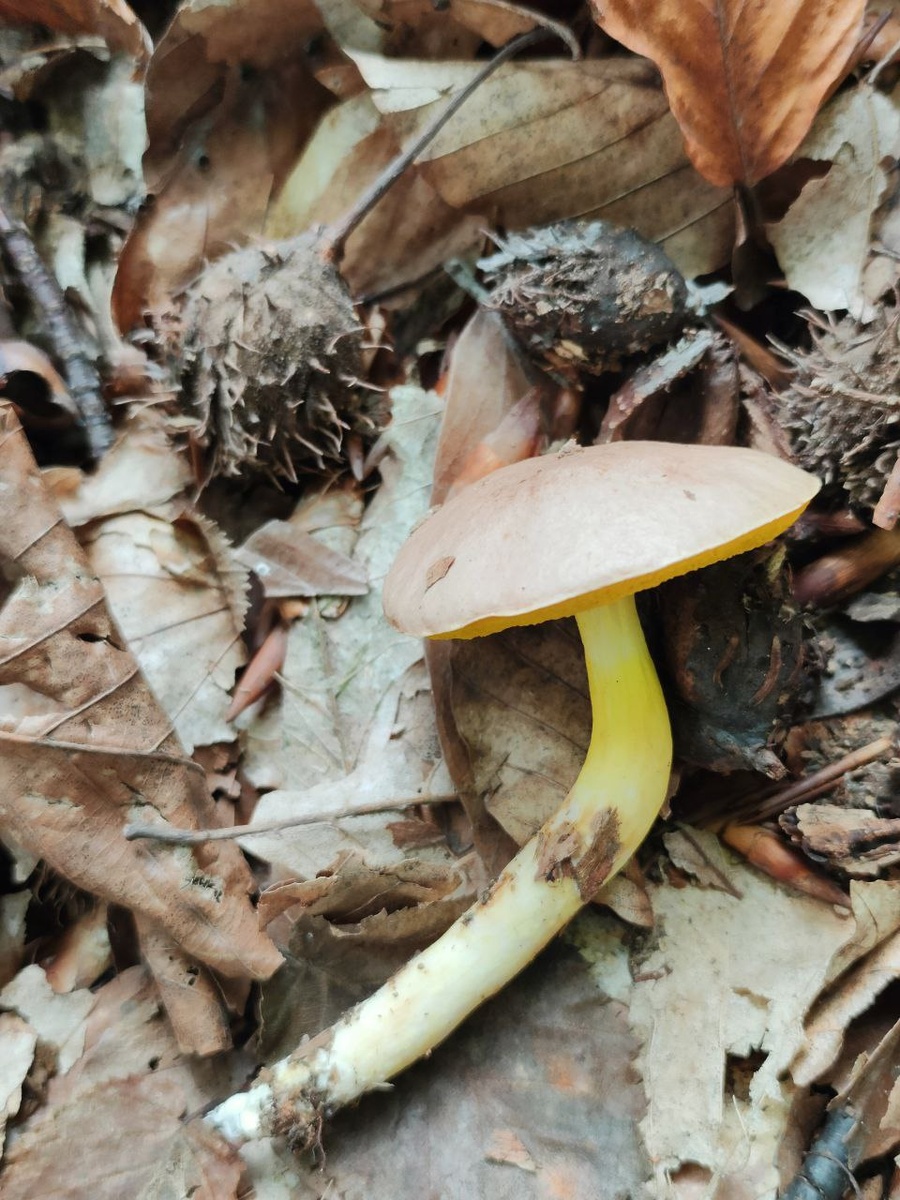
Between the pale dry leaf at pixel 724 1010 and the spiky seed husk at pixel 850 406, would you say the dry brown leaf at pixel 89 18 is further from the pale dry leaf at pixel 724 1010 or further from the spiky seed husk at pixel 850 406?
the pale dry leaf at pixel 724 1010

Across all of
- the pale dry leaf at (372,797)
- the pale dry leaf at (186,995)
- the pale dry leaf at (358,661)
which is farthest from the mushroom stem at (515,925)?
the pale dry leaf at (358,661)

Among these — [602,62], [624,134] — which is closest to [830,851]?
[624,134]

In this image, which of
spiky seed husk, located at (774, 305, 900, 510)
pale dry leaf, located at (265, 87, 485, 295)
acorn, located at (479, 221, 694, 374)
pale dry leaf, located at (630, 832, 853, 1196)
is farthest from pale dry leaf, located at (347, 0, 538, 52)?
pale dry leaf, located at (630, 832, 853, 1196)

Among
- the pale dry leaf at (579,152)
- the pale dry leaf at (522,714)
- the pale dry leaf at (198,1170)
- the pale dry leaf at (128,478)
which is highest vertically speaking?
the pale dry leaf at (579,152)

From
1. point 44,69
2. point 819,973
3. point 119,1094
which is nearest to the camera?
point 819,973

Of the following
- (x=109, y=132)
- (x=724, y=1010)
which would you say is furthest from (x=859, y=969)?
(x=109, y=132)

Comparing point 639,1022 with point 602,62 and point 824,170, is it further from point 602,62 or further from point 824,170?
point 602,62
